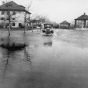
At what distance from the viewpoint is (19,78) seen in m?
5.59

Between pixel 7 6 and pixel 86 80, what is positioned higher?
pixel 7 6

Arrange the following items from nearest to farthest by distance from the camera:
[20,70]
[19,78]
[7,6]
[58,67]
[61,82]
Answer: [61,82], [19,78], [20,70], [58,67], [7,6]

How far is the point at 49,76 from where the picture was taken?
5836 millimetres

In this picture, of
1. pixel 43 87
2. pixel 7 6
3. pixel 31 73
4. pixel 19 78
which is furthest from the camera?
pixel 7 6

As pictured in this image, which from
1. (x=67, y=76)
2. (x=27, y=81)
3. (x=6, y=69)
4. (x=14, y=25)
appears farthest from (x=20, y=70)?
(x=14, y=25)

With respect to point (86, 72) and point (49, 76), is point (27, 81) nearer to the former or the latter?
point (49, 76)

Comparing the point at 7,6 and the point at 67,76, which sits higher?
the point at 7,6

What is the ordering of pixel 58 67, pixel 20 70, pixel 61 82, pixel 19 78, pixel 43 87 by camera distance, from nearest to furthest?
pixel 43 87, pixel 61 82, pixel 19 78, pixel 20 70, pixel 58 67

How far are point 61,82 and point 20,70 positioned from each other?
207cm

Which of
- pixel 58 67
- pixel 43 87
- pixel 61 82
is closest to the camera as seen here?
pixel 43 87

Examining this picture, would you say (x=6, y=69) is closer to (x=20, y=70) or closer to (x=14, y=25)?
(x=20, y=70)

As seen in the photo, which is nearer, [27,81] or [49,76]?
[27,81]

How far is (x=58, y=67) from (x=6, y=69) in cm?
226

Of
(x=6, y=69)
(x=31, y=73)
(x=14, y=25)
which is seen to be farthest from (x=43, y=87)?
(x=14, y=25)
